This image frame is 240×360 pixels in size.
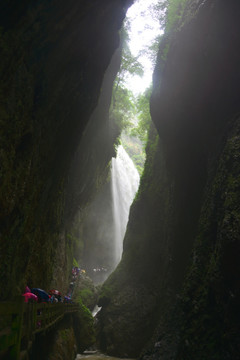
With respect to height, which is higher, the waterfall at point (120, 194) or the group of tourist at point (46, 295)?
the waterfall at point (120, 194)

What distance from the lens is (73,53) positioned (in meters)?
9.15

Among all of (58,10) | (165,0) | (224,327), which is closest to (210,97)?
(58,10)

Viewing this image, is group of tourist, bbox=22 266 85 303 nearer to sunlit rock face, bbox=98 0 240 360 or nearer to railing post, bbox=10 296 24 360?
railing post, bbox=10 296 24 360

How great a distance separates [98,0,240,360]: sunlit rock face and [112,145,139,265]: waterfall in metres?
15.5

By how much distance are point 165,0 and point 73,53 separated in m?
14.6

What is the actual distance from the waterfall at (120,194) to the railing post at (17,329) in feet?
99.6

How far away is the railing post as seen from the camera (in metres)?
3.67

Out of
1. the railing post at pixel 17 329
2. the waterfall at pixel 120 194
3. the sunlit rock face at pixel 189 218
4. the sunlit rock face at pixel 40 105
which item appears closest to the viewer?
the railing post at pixel 17 329

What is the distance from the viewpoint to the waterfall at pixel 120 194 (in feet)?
114

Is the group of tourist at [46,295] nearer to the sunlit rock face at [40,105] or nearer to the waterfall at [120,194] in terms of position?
the sunlit rock face at [40,105]

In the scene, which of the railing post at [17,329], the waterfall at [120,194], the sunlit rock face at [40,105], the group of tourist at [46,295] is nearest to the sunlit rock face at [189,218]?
the group of tourist at [46,295]

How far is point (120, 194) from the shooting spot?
37.2 m

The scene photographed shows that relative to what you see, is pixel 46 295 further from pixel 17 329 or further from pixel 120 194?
pixel 120 194

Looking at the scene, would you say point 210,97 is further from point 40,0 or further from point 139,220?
point 139,220
